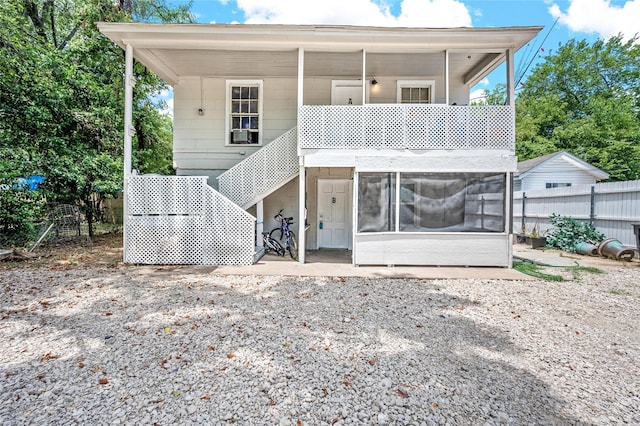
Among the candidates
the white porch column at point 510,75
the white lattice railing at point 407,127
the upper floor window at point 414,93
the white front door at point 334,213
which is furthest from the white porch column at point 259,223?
the white porch column at point 510,75

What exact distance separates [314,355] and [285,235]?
18.2ft

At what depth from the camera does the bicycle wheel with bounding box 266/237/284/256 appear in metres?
8.52

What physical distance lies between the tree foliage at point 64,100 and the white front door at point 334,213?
22.2ft

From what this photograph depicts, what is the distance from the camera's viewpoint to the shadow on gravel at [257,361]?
2.30 meters

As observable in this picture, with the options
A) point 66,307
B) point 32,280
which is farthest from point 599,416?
point 32,280

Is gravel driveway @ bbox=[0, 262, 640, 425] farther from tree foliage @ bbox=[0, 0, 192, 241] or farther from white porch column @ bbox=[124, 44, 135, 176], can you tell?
tree foliage @ bbox=[0, 0, 192, 241]

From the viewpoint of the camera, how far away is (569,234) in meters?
9.63

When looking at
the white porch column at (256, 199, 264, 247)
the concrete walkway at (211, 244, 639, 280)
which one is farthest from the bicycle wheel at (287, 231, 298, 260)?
the white porch column at (256, 199, 264, 247)

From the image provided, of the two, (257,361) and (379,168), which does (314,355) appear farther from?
(379,168)

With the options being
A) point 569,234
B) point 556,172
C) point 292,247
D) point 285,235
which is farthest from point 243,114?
point 556,172

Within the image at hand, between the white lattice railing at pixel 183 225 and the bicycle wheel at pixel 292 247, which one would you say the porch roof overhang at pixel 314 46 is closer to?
the white lattice railing at pixel 183 225

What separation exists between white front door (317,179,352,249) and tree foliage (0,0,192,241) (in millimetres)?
6771

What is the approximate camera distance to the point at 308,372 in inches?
111

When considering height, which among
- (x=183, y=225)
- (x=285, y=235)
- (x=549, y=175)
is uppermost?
(x=549, y=175)
